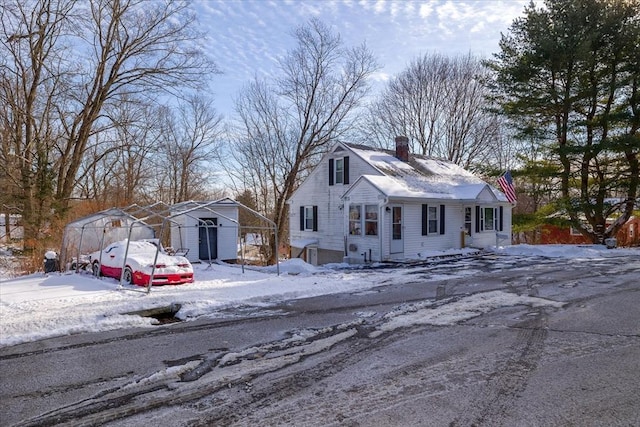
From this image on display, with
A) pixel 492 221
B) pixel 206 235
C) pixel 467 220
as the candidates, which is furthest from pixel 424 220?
pixel 206 235

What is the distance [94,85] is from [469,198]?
2100cm

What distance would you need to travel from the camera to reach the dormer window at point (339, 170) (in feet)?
72.6

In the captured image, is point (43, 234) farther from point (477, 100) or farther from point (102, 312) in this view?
point (477, 100)

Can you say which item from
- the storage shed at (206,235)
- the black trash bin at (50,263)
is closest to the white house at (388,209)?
the storage shed at (206,235)

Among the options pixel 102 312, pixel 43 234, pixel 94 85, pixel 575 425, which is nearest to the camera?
pixel 575 425

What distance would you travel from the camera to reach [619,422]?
3.62 m

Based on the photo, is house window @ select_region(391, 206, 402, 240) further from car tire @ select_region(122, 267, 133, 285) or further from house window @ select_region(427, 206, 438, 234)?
car tire @ select_region(122, 267, 133, 285)

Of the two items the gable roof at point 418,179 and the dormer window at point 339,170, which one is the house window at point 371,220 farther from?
the dormer window at point 339,170

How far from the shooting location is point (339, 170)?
22734 mm

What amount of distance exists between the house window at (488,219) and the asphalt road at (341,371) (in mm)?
14638

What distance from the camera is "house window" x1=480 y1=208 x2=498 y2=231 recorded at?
2253cm

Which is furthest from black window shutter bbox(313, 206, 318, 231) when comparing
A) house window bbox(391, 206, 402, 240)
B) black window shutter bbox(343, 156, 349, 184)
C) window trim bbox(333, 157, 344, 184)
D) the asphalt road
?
the asphalt road

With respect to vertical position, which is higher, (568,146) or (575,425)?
(568,146)

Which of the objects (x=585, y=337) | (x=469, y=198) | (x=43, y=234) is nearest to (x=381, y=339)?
(x=585, y=337)
